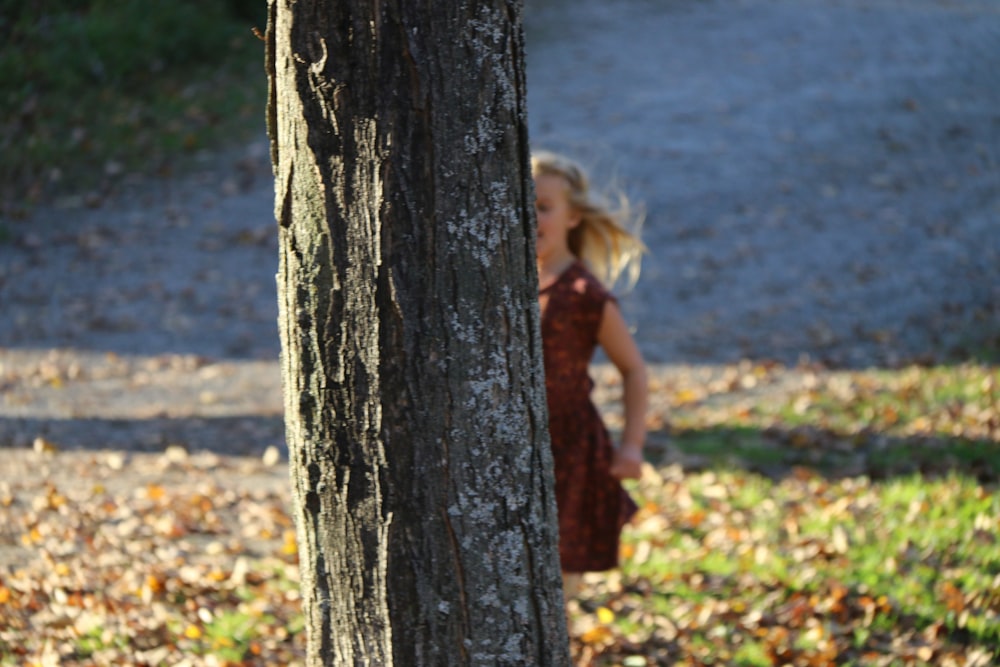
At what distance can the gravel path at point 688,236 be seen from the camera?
8.23m

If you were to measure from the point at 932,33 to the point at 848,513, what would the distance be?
50.4 feet

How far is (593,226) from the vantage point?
423 centimetres

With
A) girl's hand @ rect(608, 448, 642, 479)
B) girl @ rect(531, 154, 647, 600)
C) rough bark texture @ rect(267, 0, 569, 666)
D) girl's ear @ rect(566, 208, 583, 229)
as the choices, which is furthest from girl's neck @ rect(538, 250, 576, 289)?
rough bark texture @ rect(267, 0, 569, 666)

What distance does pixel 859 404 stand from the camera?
750 cm

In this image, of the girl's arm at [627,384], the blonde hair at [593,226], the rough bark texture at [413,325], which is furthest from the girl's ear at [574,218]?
the rough bark texture at [413,325]

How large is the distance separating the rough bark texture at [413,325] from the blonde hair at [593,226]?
5.96 ft


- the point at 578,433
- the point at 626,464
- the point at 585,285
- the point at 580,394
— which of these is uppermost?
the point at 585,285

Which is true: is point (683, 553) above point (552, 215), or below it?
below

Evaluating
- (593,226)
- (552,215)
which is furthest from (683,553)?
(552,215)

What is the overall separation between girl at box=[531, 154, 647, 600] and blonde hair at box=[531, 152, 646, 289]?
0.10 ft

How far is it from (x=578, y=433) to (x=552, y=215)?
2.58 ft

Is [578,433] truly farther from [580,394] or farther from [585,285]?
[585,285]

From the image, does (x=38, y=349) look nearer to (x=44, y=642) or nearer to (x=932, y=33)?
(x=44, y=642)

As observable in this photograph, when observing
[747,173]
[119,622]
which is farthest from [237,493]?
[747,173]
